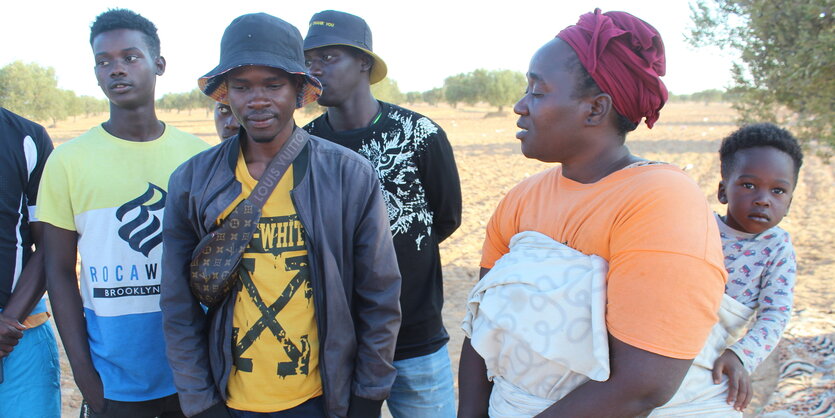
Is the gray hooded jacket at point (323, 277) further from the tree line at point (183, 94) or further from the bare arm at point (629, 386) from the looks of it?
the tree line at point (183, 94)

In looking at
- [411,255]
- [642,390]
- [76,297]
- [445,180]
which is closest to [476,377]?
[642,390]

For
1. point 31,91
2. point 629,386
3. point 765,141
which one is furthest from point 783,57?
point 31,91

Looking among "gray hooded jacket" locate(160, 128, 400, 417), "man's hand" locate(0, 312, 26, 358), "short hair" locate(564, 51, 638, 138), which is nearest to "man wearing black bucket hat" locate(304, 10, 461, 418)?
"gray hooded jacket" locate(160, 128, 400, 417)

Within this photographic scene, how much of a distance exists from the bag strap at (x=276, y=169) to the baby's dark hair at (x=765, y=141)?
1.71 m

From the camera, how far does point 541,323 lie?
4.65 ft

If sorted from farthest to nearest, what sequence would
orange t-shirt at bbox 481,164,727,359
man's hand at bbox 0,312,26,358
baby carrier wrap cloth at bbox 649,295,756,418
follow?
man's hand at bbox 0,312,26,358 < baby carrier wrap cloth at bbox 649,295,756,418 < orange t-shirt at bbox 481,164,727,359

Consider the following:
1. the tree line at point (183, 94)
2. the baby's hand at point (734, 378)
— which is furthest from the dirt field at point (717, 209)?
the baby's hand at point (734, 378)

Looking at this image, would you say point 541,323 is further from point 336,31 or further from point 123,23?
point 123,23

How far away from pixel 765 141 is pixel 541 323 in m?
1.34

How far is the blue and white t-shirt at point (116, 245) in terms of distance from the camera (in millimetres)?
2223

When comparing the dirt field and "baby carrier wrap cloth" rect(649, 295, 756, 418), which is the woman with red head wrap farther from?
the dirt field

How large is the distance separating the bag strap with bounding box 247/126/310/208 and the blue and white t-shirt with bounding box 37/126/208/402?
67 cm

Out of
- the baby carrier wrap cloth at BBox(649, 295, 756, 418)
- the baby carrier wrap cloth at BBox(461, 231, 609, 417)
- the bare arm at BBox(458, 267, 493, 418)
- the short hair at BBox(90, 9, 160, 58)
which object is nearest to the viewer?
the baby carrier wrap cloth at BBox(461, 231, 609, 417)

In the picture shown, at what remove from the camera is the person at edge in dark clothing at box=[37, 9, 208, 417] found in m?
2.23
